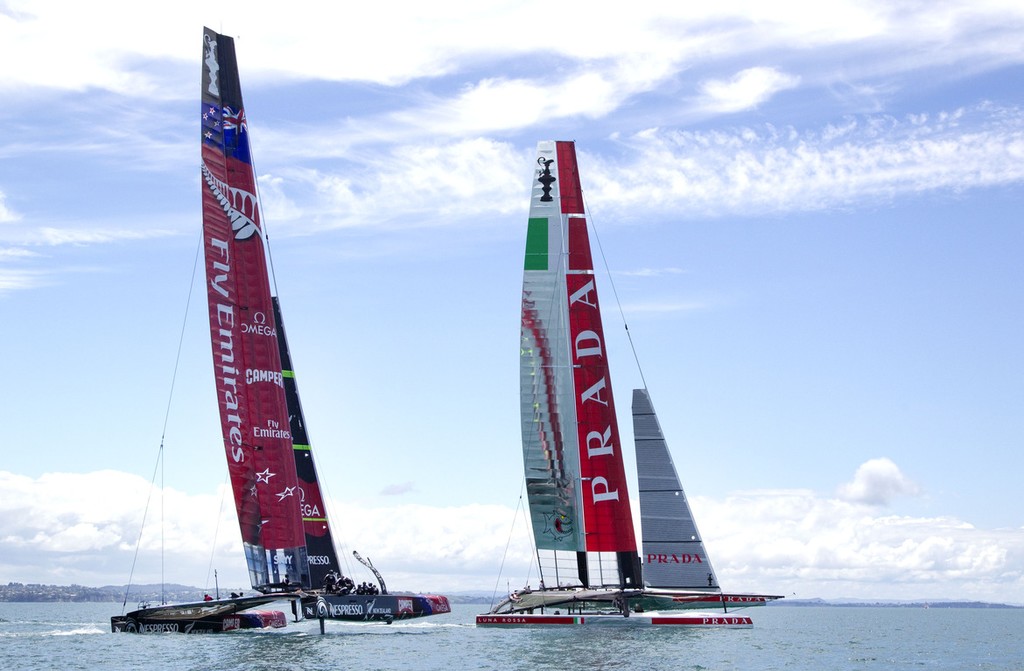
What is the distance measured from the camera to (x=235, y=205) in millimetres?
38406

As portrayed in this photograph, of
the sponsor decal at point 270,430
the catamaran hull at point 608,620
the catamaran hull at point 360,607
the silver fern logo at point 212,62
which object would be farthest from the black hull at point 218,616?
the silver fern logo at point 212,62

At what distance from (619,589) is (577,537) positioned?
2.12m

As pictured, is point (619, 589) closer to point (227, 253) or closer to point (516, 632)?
point (516, 632)

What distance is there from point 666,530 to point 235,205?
16.0 metres

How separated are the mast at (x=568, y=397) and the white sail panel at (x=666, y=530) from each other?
184cm

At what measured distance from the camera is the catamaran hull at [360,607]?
35656 millimetres

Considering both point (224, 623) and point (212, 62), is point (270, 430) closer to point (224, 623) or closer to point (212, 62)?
point (224, 623)

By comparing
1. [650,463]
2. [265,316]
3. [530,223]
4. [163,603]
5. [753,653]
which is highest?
[530,223]

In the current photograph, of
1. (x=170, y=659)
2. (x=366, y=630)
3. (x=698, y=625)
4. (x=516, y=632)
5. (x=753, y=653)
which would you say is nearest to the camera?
(x=170, y=659)

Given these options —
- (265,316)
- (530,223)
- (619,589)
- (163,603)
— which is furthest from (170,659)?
(530,223)

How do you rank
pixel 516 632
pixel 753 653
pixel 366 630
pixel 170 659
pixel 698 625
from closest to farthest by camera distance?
pixel 170 659
pixel 698 625
pixel 753 653
pixel 366 630
pixel 516 632

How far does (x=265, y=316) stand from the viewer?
38.5m

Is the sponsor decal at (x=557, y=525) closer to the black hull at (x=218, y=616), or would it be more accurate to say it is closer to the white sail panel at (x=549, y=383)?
the white sail panel at (x=549, y=383)

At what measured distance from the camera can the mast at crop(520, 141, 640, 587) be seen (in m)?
39.6
